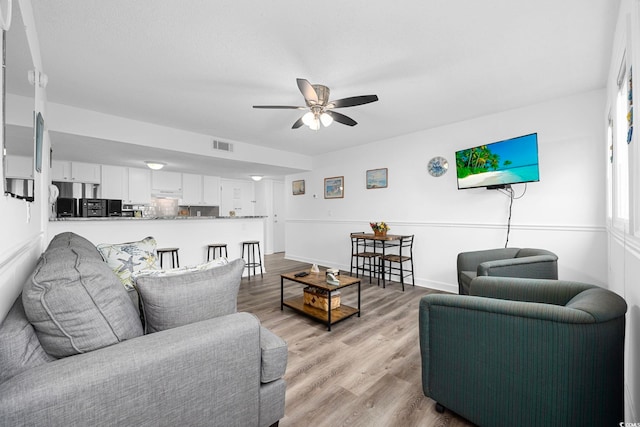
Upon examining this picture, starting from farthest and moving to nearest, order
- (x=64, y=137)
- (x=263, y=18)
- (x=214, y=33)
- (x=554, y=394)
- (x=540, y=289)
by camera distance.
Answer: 1. (x=64, y=137)
2. (x=214, y=33)
3. (x=263, y=18)
4. (x=540, y=289)
5. (x=554, y=394)

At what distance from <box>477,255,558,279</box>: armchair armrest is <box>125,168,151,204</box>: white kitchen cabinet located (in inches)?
253

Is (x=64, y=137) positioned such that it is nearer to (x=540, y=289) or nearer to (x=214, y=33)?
(x=214, y=33)

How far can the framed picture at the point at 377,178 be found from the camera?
15.3 ft

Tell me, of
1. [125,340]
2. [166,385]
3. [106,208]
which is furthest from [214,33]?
[106,208]

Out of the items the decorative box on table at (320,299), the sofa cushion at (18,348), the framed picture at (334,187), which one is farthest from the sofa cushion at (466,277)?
the sofa cushion at (18,348)

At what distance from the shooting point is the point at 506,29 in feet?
6.22

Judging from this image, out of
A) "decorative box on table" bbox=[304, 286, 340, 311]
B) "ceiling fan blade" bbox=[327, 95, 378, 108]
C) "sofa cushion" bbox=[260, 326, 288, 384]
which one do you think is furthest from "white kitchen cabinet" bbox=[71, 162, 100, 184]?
"sofa cushion" bbox=[260, 326, 288, 384]

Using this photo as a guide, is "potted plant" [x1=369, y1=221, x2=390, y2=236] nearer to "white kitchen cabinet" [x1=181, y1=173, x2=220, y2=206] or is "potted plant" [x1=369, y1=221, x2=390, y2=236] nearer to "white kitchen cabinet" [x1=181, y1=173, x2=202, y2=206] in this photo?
"white kitchen cabinet" [x1=181, y1=173, x2=220, y2=206]

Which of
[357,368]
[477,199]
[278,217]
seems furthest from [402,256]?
[278,217]

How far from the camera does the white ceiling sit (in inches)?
67.5

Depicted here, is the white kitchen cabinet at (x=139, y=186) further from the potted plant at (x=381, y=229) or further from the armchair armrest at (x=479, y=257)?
the armchair armrest at (x=479, y=257)

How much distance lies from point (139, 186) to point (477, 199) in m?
6.51

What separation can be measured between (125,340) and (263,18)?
1.99m

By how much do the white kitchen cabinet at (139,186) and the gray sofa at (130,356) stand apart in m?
5.33
